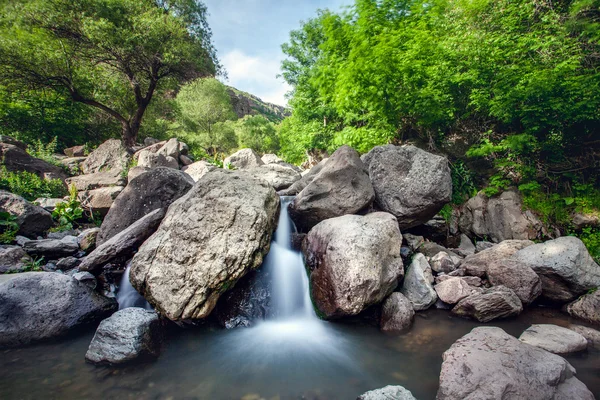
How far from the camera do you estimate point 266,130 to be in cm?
3319

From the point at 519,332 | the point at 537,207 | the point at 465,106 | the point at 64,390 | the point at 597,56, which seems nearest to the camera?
the point at 64,390

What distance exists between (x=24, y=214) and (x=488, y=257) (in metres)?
11.3

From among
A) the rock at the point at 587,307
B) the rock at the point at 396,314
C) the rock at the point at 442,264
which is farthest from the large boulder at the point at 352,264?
the rock at the point at 587,307

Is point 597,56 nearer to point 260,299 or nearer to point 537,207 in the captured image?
point 537,207

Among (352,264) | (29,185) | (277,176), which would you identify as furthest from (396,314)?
(29,185)

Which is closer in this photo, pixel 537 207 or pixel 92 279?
pixel 92 279

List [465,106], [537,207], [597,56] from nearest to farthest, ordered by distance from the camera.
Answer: [597,56], [537,207], [465,106]

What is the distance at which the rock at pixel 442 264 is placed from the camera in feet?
19.0

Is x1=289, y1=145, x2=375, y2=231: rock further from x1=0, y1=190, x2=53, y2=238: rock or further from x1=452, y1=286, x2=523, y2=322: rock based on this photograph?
x1=0, y1=190, x2=53, y2=238: rock

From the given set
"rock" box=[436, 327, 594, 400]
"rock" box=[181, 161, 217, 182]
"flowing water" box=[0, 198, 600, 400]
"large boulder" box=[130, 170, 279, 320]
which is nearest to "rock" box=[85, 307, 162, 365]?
"flowing water" box=[0, 198, 600, 400]

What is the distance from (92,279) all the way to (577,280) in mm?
9288

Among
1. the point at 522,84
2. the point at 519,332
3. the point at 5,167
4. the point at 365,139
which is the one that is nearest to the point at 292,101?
the point at 365,139

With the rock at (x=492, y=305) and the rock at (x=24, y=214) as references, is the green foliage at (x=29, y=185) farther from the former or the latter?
the rock at (x=492, y=305)

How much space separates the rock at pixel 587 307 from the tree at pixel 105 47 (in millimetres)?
17787
